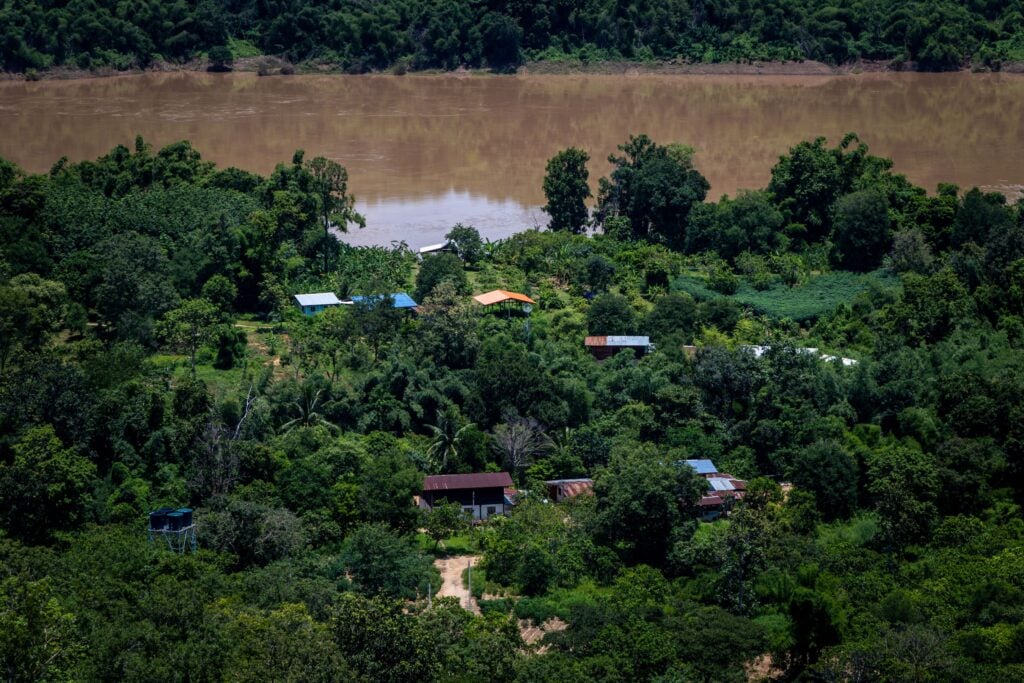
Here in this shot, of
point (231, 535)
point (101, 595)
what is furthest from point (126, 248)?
point (101, 595)

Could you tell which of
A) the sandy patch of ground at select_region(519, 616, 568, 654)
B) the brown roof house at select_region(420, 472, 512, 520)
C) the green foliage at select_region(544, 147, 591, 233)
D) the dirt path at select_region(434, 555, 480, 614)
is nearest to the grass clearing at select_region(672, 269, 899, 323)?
the green foliage at select_region(544, 147, 591, 233)

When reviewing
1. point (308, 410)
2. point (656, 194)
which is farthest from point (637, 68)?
point (308, 410)

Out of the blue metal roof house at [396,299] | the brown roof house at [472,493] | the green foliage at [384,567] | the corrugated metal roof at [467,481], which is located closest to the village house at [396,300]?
the blue metal roof house at [396,299]

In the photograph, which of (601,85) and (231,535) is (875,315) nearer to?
(231,535)

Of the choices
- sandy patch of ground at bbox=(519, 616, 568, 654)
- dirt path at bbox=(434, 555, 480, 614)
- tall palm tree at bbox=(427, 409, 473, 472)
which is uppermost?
tall palm tree at bbox=(427, 409, 473, 472)

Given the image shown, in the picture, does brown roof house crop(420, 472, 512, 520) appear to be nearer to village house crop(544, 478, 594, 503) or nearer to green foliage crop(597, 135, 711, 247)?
village house crop(544, 478, 594, 503)

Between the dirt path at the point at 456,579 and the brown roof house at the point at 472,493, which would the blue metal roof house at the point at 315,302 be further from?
the dirt path at the point at 456,579
